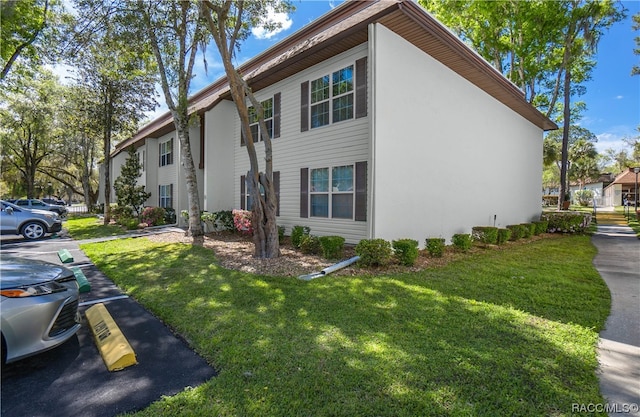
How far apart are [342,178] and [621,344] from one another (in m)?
6.69

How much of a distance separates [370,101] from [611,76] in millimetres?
26037

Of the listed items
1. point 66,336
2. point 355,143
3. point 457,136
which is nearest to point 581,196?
point 457,136

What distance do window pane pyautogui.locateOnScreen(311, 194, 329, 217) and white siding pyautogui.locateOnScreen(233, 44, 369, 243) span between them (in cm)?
21

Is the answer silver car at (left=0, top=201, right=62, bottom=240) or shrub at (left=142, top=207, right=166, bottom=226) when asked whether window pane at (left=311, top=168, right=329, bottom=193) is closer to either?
shrub at (left=142, top=207, right=166, bottom=226)

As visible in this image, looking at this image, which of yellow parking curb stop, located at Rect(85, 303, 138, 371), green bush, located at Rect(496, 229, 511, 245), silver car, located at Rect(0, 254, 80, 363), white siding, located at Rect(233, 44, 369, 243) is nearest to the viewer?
silver car, located at Rect(0, 254, 80, 363)

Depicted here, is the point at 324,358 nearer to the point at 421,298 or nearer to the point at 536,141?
the point at 421,298

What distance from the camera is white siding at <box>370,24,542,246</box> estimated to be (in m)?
7.85

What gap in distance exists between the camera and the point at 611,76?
2222 cm

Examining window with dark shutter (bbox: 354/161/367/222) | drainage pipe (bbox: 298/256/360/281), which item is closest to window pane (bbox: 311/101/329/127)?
window with dark shutter (bbox: 354/161/367/222)

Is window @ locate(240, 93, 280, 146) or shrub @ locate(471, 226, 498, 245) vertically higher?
window @ locate(240, 93, 280, 146)

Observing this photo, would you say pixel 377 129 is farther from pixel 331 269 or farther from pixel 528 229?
pixel 528 229

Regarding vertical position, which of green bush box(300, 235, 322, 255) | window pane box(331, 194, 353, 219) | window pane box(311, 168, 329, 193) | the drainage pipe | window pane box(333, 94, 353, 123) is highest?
window pane box(333, 94, 353, 123)

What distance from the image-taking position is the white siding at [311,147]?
28.0ft

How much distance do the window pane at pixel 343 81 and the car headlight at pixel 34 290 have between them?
313 inches
